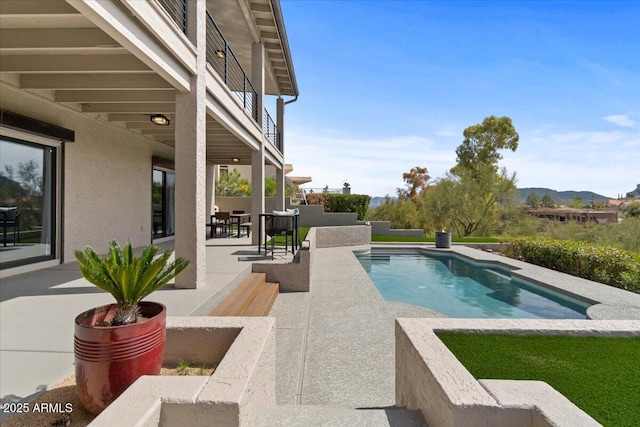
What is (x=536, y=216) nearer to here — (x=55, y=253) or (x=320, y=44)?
(x=320, y=44)

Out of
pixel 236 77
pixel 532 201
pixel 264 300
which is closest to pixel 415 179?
pixel 532 201

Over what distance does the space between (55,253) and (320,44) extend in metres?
11.5

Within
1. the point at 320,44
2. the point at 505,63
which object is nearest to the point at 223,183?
the point at 320,44

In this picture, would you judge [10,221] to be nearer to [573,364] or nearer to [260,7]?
[260,7]

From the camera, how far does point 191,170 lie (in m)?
4.51

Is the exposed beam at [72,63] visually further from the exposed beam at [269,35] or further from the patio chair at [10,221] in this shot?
the exposed beam at [269,35]

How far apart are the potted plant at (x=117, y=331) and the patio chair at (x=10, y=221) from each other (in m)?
5.07

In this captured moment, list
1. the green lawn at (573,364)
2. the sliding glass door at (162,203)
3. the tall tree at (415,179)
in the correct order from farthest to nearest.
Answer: the tall tree at (415,179)
the sliding glass door at (162,203)
the green lawn at (573,364)

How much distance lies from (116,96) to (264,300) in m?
4.41

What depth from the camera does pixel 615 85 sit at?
16.8 meters

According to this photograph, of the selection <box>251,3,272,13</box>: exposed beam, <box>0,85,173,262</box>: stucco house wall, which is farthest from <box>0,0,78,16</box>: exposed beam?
<box>251,3,272,13</box>: exposed beam

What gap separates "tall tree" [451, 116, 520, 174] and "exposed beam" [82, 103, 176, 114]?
25465 millimetres

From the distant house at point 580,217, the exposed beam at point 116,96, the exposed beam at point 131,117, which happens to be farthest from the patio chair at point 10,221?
the distant house at point 580,217

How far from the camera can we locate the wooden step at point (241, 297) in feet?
13.7
